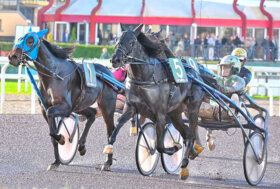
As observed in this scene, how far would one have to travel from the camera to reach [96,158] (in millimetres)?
9445

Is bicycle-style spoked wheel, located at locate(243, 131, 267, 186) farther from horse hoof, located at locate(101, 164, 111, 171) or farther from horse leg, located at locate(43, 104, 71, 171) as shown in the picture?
horse leg, located at locate(43, 104, 71, 171)

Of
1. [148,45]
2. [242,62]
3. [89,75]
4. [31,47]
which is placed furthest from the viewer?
[242,62]

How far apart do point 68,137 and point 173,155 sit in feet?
4.12

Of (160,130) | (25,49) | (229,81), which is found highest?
(25,49)

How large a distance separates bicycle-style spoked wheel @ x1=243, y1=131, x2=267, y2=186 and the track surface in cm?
10

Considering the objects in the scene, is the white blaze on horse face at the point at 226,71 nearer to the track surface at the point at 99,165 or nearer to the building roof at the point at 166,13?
the track surface at the point at 99,165

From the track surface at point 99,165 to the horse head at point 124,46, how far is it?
47.2 inches

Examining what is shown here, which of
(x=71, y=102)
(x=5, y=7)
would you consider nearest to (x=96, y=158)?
(x=71, y=102)

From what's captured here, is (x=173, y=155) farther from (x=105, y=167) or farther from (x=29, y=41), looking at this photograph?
(x=29, y=41)

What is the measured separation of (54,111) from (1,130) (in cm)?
319

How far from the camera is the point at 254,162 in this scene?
325 inches

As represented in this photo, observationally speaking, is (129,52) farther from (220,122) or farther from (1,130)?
(1,130)

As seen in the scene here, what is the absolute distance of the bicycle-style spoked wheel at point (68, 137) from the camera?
8867 mm

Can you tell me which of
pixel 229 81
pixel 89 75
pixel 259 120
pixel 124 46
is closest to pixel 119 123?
pixel 124 46
